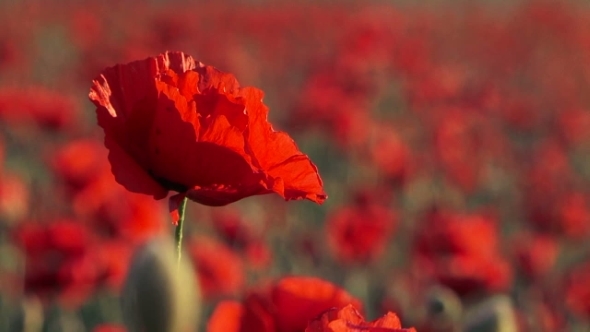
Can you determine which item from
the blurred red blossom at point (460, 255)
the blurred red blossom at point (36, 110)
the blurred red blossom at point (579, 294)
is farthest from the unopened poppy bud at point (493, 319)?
the blurred red blossom at point (36, 110)

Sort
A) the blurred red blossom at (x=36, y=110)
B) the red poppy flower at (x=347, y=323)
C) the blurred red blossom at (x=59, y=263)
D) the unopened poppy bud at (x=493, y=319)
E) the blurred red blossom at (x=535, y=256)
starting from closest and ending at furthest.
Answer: the red poppy flower at (x=347, y=323)
the unopened poppy bud at (x=493, y=319)
the blurred red blossom at (x=59, y=263)
the blurred red blossom at (x=535, y=256)
the blurred red blossom at (x=36, y=110)

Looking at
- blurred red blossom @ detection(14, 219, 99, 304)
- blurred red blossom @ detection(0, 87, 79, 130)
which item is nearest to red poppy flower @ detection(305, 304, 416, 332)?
blurred red blossom @ detection(14, 219, 99, 304)

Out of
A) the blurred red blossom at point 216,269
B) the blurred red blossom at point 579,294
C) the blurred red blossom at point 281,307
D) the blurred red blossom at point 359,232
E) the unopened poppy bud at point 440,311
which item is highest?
the blurred red blossom at point 359,232

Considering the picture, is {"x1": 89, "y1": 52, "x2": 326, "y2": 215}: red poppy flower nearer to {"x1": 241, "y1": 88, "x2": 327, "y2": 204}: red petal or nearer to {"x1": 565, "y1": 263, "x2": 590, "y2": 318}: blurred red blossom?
{"x1": 241, "y1": 88, "x2": 327, "y2": 204}: red petal

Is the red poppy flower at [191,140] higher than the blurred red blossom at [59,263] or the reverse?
the reverse

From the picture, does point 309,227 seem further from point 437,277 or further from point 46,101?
point 437,277

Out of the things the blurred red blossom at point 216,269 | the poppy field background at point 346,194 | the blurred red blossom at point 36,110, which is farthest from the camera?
the blurred red blossom at point 36,110

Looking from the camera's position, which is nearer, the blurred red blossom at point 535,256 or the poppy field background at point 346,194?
the poppy field background at point 346,194

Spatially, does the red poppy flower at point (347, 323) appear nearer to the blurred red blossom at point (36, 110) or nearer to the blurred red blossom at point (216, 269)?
the blurred red blossom at point (216, 269)
